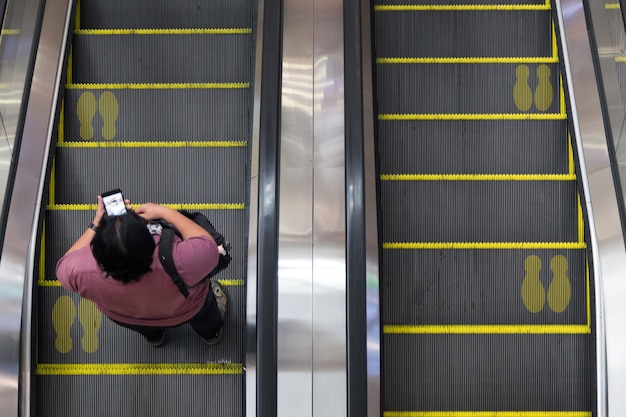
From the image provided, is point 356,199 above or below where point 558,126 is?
below

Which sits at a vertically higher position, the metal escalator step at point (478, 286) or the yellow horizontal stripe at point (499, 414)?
the metal escalator step at point (478, 286)

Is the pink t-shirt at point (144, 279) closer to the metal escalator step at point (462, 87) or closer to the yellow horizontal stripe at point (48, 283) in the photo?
the yellow horizontal stripe at point (48, 283)

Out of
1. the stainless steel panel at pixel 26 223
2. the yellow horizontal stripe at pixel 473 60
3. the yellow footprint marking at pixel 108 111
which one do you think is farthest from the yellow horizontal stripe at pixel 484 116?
the stainless steel panel at pixel 26 223

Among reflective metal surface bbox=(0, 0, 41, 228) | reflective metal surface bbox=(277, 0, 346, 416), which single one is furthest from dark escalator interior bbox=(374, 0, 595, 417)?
reflective metal surface bbox=(0, 0, 41, 228)

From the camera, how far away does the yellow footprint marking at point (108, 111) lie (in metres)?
3.97

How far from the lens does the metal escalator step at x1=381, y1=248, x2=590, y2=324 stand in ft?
12.0

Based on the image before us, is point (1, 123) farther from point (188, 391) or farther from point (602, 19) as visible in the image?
point (602, 19)

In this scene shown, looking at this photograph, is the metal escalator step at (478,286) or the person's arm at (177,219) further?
the metal escalator step at (478,286)

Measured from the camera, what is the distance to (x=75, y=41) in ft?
13.8

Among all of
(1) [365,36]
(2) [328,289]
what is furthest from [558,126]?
(2) [328,289]

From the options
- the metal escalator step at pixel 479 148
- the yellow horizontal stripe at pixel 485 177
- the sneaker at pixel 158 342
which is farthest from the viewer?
the metal escalator step at pixel 479 148

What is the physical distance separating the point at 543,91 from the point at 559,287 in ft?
4.05

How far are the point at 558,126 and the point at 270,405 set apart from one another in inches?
93.3

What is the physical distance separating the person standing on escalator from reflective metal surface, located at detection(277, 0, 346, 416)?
0.45 meters
